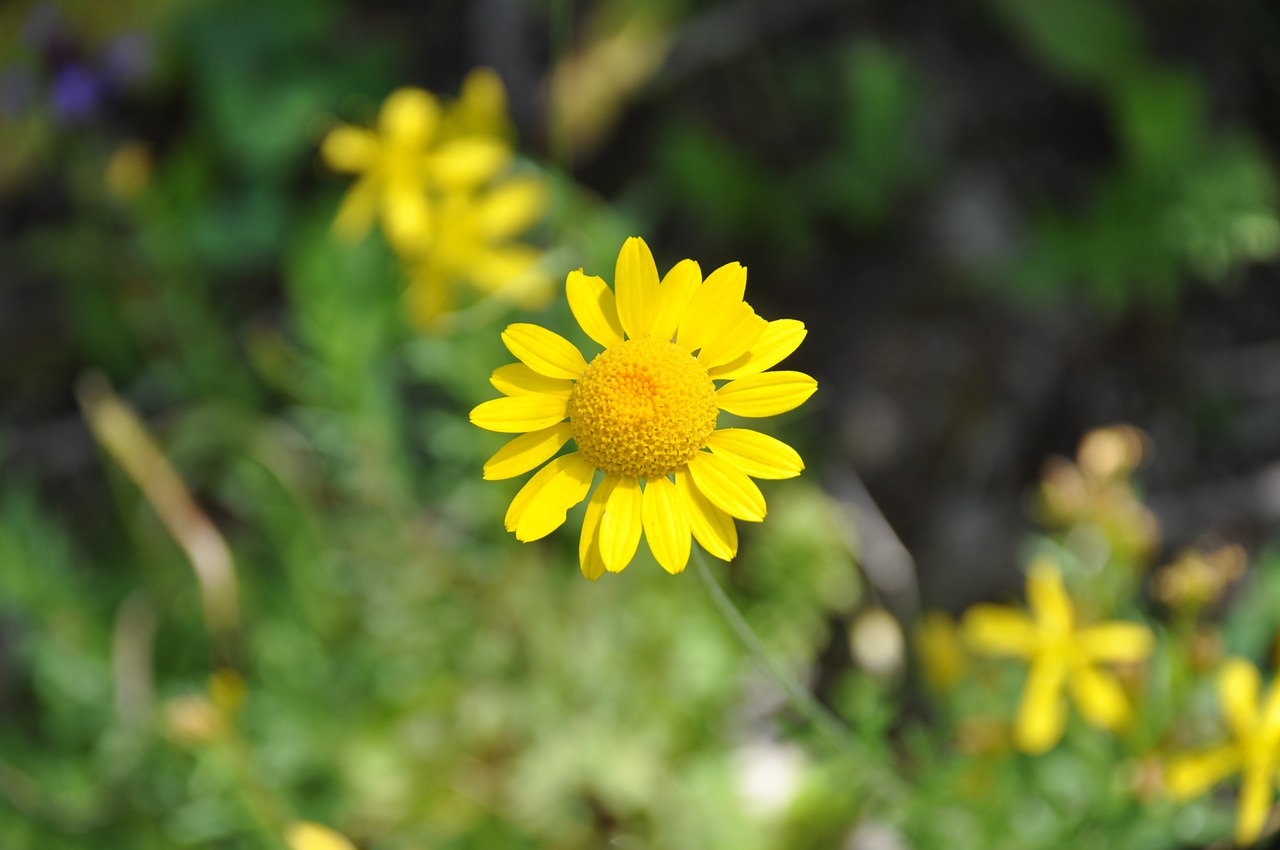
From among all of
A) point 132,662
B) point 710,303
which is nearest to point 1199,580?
point 710,303

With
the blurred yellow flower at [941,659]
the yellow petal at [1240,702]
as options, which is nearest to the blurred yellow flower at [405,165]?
the blurred yellow flower at [941,659]

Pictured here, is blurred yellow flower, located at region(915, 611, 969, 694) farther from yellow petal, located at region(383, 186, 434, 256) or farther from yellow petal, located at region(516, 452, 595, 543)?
yellow petal, located at region(383, 186, 434, 256)

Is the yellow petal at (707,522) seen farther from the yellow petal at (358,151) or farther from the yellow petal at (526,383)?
the yellow petal at (358,151)

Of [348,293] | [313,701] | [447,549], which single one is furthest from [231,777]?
[348,293]

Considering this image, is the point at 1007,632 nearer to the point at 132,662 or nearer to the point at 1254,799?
the point at 1254,799

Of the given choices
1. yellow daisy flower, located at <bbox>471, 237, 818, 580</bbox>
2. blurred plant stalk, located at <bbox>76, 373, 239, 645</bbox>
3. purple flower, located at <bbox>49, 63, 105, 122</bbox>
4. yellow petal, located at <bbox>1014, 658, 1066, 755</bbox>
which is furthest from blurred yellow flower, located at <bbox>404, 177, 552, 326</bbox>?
yellow petal, located at <bbox>1014, 658, 1066, 755</bbox>

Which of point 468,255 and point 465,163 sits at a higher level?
point 465,163

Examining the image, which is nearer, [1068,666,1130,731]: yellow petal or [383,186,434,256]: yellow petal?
[1068,666,1130,731]: yellow petal
